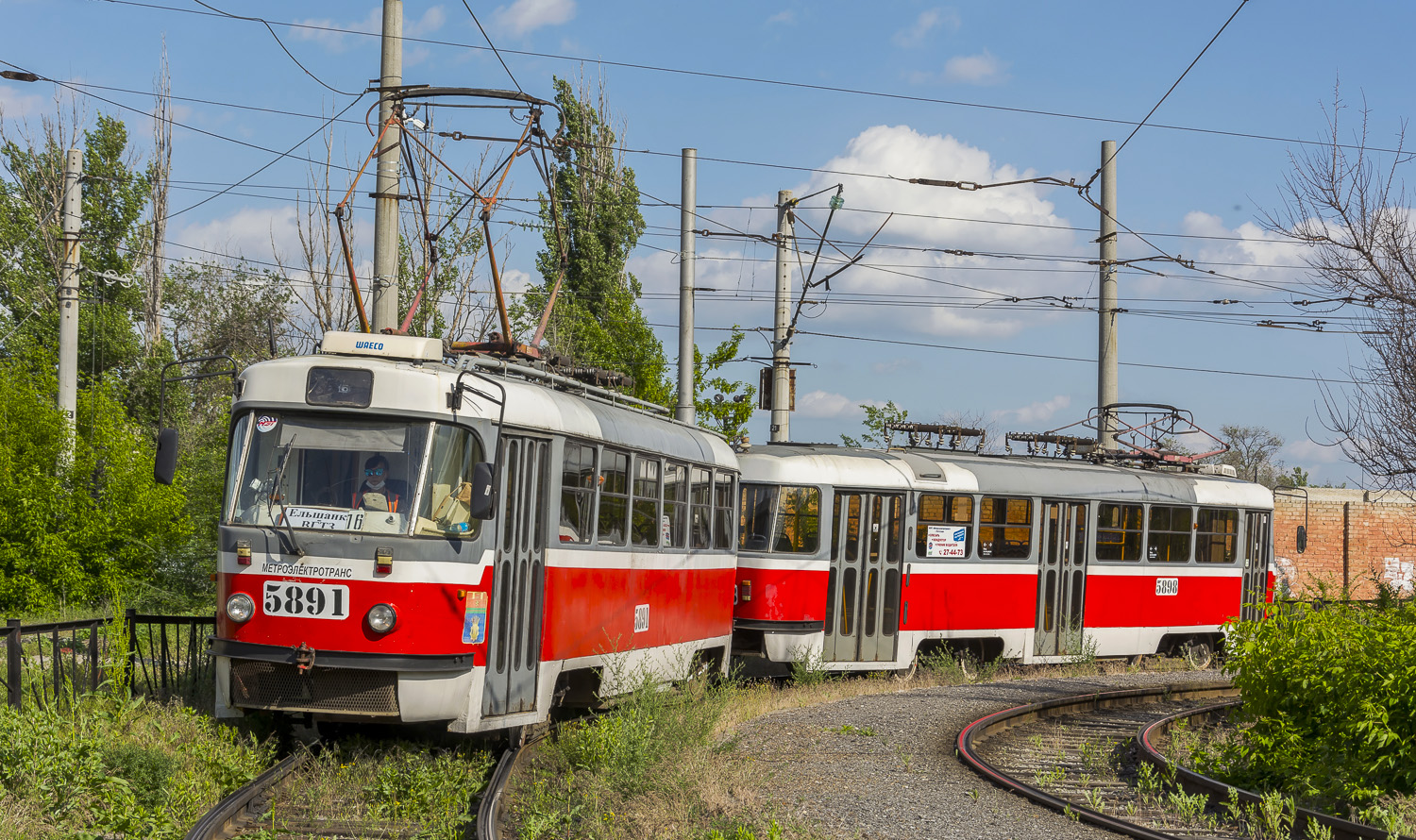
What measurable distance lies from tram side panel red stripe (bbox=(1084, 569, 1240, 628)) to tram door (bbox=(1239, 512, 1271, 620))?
298mm

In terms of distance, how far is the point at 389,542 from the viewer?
872 cm

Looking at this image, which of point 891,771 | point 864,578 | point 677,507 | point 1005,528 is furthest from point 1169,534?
point 891,771

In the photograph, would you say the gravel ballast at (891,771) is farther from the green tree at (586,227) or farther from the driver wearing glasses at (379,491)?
the green tree at (586,227)

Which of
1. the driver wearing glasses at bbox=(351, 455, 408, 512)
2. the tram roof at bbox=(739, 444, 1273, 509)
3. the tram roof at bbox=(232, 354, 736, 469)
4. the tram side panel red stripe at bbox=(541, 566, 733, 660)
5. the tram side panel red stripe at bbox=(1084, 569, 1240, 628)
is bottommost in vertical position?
the tram side panel red stripe at bbox=(1084, 569, 1240, 628)

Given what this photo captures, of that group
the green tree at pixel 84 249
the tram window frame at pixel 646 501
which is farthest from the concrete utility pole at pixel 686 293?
the green tree at pixel 84 249

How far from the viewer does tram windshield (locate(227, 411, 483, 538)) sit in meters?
8.84

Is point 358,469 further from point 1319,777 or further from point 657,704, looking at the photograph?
point 1319,777

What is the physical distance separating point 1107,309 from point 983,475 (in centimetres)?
691

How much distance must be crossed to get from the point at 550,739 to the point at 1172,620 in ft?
40.0

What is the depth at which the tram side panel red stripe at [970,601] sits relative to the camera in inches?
669

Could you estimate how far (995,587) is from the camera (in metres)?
17.7

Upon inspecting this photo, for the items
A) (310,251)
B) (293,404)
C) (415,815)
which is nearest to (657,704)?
(415,815)

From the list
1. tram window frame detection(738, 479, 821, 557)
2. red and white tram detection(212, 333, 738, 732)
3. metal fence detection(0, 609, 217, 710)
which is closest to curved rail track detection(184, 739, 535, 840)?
red and white tram detection(212, 333, 738, 732)

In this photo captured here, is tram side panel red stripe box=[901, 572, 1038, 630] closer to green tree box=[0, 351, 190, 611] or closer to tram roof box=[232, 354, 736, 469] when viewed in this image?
tram roof box=[232, 354, 736, 469]
